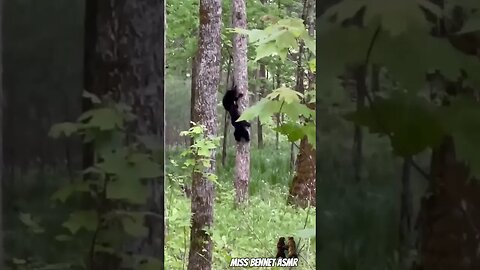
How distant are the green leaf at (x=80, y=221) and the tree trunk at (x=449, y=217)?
0.61 metres

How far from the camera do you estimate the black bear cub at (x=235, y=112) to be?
1.34 metres

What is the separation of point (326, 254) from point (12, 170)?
2.00 ft

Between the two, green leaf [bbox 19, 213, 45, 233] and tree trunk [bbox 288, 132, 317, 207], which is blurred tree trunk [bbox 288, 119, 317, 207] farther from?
green leaf [bbox 19, 213, 45, 233]

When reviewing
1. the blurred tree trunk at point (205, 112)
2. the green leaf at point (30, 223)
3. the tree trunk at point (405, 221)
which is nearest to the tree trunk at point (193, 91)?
the blurred tree trunk at point (205, 112)

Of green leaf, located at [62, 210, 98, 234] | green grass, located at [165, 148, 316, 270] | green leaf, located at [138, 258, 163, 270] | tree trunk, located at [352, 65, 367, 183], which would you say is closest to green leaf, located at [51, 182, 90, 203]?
green leaf, located at [62, 210, 98, 234]

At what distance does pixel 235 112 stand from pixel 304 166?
20cm

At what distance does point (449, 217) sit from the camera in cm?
108

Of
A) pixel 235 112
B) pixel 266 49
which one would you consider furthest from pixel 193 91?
pixel 266 49

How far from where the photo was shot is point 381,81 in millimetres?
1075

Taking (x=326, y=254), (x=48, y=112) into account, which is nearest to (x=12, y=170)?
(x=48, y=112)

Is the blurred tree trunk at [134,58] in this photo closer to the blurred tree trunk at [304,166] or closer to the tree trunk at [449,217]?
the blurred tree trunk at [304,166]

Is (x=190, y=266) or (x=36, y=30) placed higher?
(x=36, y=30)

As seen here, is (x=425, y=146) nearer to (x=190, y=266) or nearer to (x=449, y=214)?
(x=449, y=214)

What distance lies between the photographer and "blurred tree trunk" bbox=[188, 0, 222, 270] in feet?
4.75
